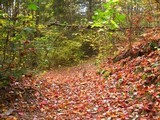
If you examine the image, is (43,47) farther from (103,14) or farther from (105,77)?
(103,14)

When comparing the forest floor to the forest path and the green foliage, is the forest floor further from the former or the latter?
the green foliage

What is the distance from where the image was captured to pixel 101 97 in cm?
764

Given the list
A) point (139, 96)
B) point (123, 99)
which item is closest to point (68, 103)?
point (123, 99)

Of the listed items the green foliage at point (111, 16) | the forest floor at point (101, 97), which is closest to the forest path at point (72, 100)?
the forest floor at point (101, 97)

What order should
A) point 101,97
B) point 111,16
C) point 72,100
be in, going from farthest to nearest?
point 111,16 → point 72,100 → point 101,97

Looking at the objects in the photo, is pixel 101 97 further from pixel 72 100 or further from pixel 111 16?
pixel 111 16

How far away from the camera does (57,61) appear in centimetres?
1902

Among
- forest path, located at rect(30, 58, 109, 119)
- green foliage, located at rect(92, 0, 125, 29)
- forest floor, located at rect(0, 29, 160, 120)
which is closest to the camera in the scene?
forest floor, located at rect(0, 29, 160, 120)

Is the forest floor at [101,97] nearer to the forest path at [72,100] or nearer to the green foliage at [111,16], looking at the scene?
the forest path at [72,100]

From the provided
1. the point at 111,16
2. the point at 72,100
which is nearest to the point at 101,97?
the point at 72,100

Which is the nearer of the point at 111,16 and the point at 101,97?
the point at 101,97

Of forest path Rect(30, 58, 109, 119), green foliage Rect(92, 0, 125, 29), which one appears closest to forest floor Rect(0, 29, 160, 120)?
forest path Rect(30, 58, 109, 119)

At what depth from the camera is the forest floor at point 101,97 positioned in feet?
19.7

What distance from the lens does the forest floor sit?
6.02 metres
